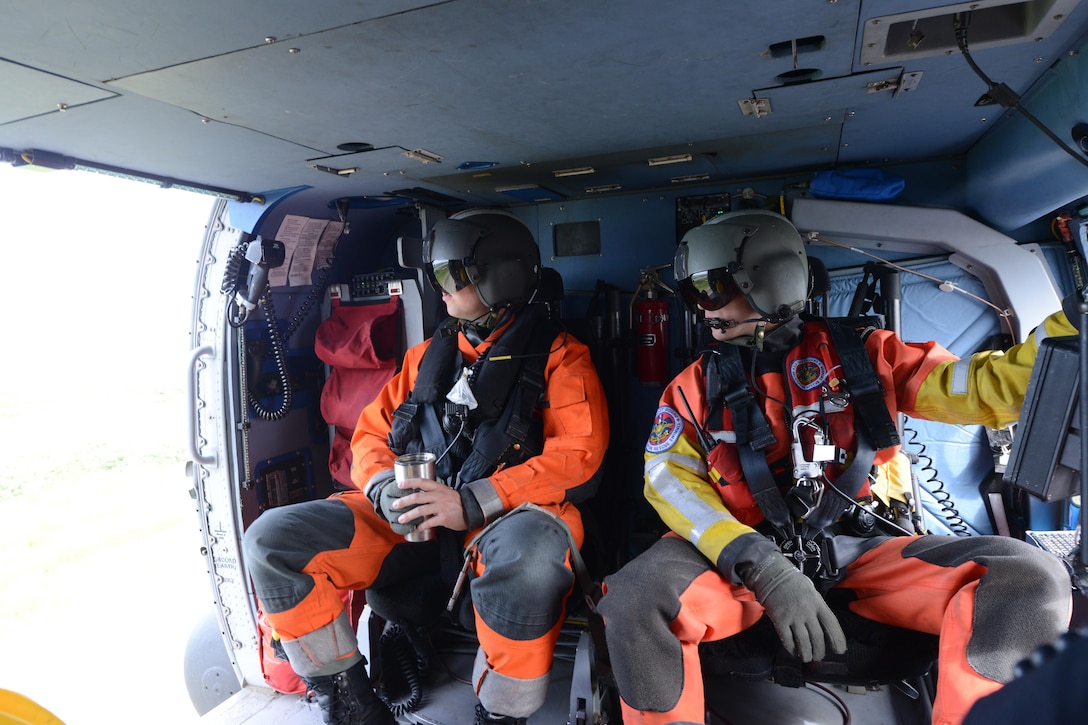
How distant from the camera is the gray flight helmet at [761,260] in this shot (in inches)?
82.3

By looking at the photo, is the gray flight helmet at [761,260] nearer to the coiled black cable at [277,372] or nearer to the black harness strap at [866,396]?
the black harness strap at [866,396]

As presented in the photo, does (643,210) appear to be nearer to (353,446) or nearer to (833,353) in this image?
(833,353)

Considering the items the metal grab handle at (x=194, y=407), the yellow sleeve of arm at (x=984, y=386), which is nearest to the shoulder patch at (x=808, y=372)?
the yellow sleeve of arm at (x=984, y=386)

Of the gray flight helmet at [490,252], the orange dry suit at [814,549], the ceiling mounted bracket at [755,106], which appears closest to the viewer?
the orange dry suit at [814,549]

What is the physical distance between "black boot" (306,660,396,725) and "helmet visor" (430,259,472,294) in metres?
1.40

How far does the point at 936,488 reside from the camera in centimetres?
273

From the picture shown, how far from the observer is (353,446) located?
2.69m

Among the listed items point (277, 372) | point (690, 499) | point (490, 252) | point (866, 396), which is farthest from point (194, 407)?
point (866, 396)

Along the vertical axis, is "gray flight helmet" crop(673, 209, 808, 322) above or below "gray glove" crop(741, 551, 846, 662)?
above

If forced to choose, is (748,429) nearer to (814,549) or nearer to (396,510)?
(814,549)

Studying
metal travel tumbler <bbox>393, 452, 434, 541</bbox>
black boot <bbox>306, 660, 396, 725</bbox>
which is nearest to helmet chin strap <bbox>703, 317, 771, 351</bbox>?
metal travel tumbler <bbox>393, 452, 434, 541</bbox>

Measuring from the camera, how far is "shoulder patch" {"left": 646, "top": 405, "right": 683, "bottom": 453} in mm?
2189

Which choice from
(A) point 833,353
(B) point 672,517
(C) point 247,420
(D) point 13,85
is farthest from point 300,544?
(A) point 833,353

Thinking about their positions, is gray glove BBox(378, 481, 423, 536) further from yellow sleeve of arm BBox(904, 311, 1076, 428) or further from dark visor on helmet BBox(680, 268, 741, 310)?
yellow sleeve of arm BBox(904, 311, 1076, 428)
